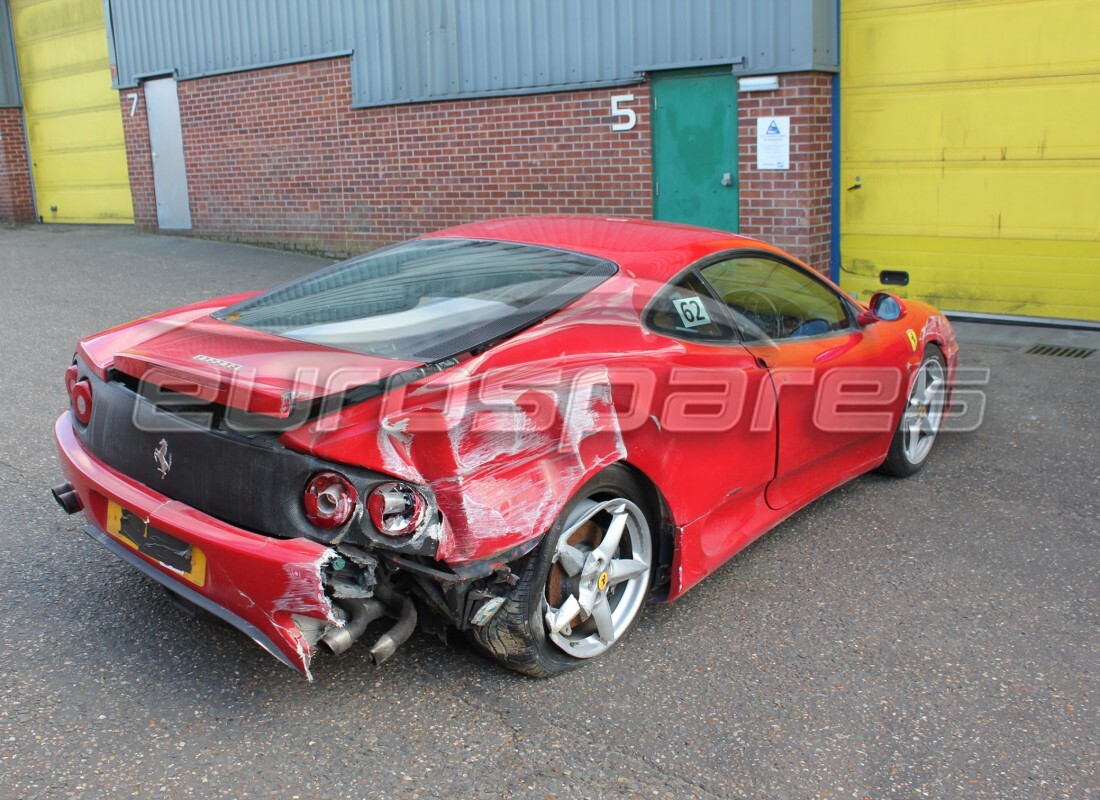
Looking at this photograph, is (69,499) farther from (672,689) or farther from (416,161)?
(416,161)

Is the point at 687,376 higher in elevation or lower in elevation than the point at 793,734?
higher

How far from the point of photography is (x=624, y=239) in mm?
4027

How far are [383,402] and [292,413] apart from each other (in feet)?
0.80

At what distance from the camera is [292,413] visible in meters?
2.84

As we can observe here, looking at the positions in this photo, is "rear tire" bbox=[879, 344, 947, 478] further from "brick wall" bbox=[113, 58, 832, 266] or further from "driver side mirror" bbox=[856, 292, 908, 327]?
"brick wall" bbox=[113, 58, 832, 266]

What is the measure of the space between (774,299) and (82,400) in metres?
2.64

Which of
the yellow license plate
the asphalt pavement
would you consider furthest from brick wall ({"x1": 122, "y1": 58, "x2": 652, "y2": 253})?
the yellow license plate

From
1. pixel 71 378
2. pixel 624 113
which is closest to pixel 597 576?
pixel 71 378

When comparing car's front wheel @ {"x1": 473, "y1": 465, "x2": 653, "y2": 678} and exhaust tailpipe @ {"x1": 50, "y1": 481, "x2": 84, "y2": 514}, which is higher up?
exhaust tailpipe @ {"x1": 50, "y1": 481, "x2": 84, "y2": 514}

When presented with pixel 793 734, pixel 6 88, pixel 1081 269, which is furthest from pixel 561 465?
pixel 6 88

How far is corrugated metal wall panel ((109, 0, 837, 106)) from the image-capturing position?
357 inches

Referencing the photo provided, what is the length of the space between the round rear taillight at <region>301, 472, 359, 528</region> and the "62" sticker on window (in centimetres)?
146

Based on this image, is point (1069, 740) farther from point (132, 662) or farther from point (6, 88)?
point (6, 88)

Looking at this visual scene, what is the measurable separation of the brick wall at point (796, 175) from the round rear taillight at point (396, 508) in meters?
6.96
